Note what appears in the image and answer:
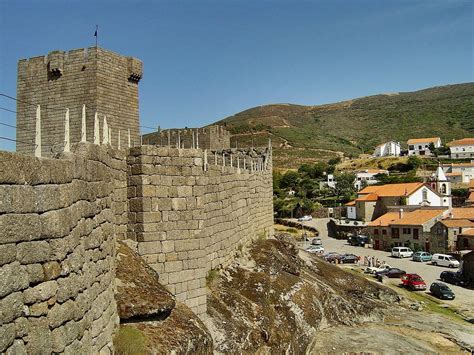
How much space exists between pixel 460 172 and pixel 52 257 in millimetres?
102359

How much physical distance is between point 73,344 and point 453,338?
61.8ft

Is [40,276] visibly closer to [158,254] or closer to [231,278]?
[158,254]

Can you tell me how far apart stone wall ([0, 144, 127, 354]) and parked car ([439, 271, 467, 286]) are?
40313mm

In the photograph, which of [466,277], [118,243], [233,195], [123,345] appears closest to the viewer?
[123,345]

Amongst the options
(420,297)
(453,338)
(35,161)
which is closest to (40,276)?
(35,161)

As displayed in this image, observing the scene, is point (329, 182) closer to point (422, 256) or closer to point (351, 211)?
point (351, 211)

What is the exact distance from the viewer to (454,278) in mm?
41656

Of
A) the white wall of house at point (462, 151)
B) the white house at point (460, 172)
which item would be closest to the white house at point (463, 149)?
the white wall of house at point (462, 151)

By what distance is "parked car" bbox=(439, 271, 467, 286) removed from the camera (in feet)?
136

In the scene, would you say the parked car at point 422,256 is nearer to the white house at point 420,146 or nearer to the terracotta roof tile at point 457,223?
the terracotta roof tile at point 457,223

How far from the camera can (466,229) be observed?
53.5m

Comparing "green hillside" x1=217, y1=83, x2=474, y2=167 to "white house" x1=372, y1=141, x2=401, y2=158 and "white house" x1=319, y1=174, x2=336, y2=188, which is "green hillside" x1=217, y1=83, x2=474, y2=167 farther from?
"white house" x1=319, y1=174, x2=336, y2=188

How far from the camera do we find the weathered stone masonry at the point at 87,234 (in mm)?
4129

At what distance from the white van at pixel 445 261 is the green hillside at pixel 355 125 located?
2649 inches
